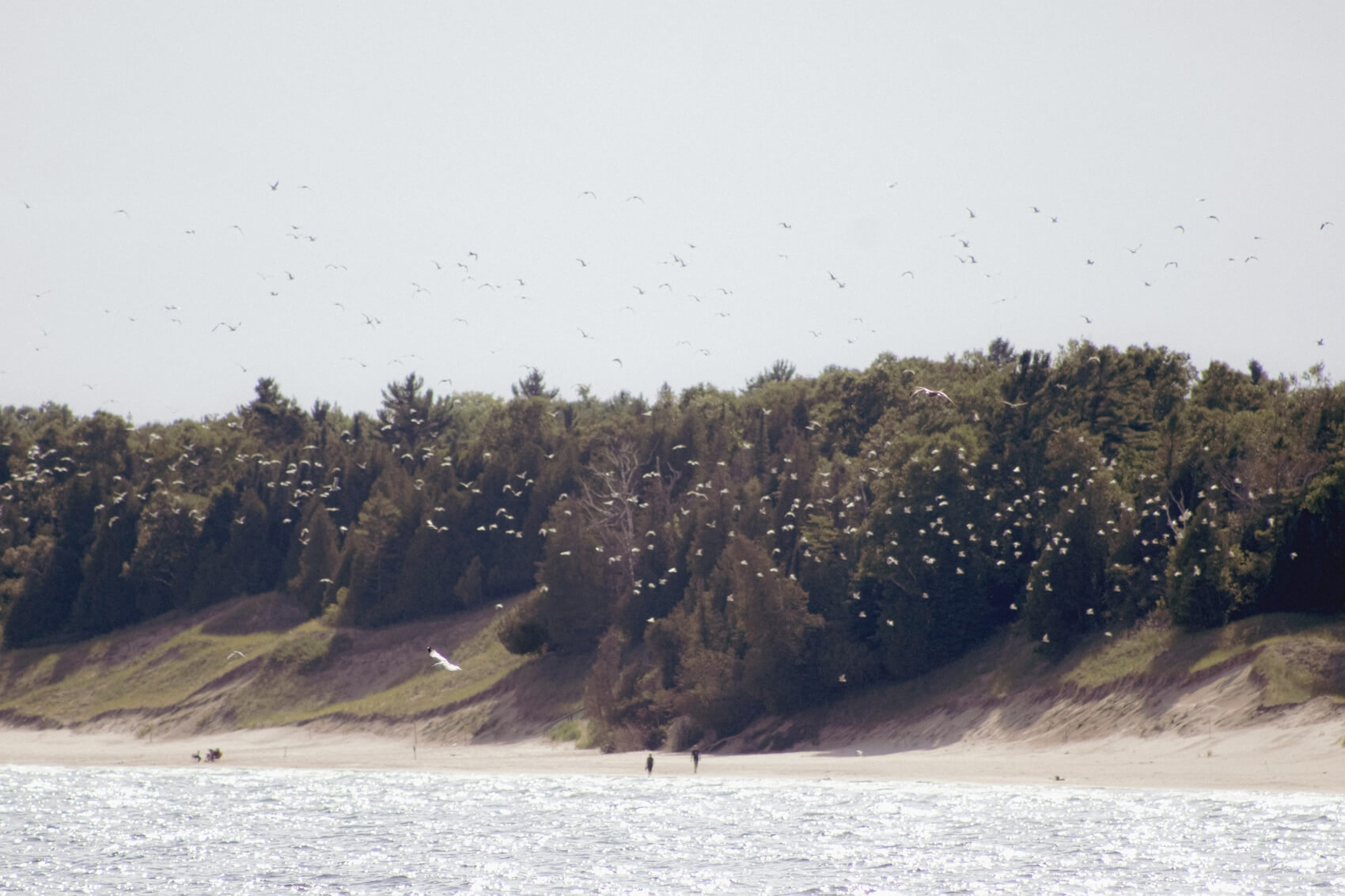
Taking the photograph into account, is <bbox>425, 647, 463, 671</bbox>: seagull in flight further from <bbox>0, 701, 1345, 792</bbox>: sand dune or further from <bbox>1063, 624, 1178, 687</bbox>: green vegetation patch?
<bbox>1063, 624, 1178, 687</bbox>: green vegetation patch

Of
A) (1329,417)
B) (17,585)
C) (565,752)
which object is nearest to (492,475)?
(565,752)

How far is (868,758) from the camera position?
5603cm

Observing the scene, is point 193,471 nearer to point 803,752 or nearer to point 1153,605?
point 803,752

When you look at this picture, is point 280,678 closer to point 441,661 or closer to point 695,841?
point 441,661

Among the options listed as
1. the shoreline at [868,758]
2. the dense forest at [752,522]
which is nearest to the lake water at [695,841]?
the shoreline at [868,758]

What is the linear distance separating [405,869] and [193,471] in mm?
74769

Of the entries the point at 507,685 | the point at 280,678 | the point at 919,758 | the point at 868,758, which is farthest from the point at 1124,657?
the point at 280,678

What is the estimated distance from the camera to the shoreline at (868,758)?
44.7 meters

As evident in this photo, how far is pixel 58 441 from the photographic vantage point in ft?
378

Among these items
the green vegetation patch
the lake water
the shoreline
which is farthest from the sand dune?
the green vegetation patch

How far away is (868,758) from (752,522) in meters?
16.0

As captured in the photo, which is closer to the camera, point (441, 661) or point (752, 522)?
point (441, 661)

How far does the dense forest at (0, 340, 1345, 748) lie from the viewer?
186 feet

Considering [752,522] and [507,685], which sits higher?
[752,522]
